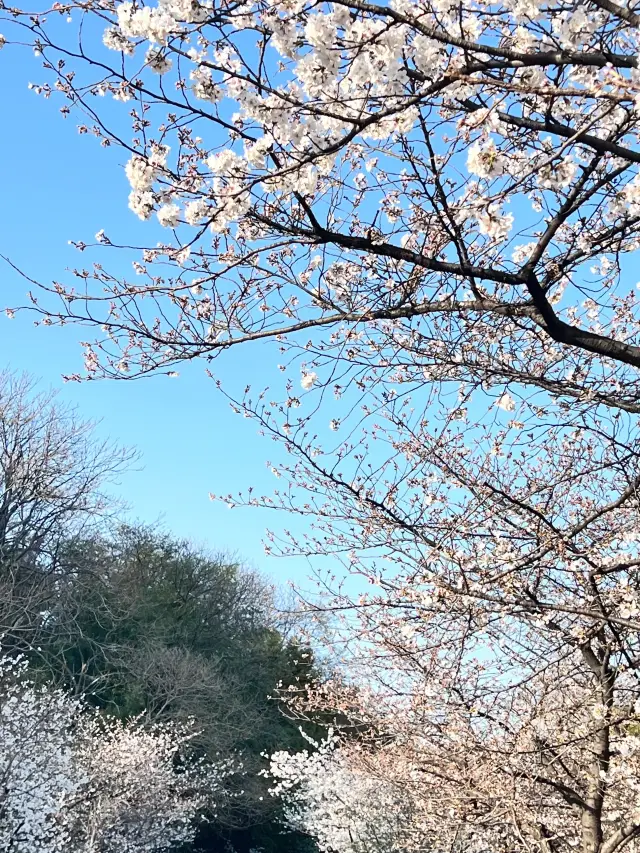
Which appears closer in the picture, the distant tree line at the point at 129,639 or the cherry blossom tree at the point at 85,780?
the cherry blossom tree at the point at 85,780

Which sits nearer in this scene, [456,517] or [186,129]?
[186,129]

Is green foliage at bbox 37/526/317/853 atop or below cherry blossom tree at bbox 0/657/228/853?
atop

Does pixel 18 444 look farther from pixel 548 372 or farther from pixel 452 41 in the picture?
pixel 452 41

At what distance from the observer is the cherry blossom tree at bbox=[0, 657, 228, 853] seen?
10984mm

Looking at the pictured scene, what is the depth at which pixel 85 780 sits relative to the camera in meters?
12.5

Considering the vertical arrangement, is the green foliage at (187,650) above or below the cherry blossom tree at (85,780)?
above

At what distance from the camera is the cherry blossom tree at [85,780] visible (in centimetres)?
1098

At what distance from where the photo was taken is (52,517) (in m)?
17.2

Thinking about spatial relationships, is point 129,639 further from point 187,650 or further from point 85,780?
point 85,780


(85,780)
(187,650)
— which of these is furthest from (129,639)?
(85,780)

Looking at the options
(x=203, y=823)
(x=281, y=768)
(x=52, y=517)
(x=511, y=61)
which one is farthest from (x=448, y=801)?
(x=203, y=823)

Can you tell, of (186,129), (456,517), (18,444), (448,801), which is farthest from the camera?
(18,444)

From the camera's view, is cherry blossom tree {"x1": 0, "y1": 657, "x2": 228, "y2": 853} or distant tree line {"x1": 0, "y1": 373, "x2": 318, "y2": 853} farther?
distant tree line {"x1": 0, "y1": 373, "x2": 318, "y2": 853}

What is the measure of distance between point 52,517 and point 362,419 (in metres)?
14.8
